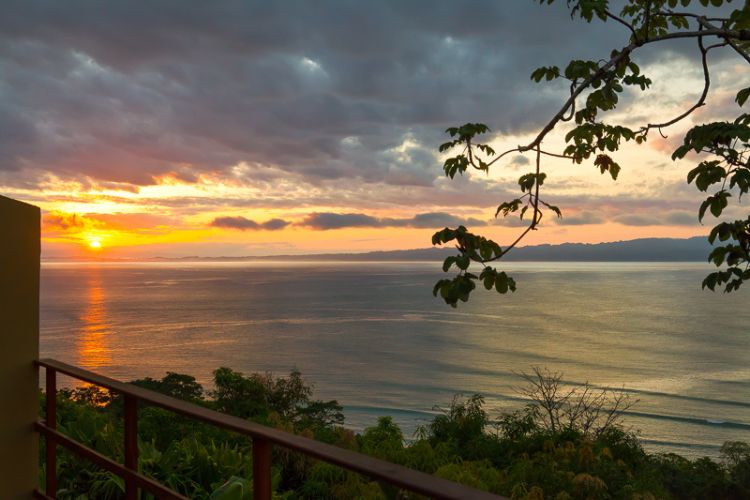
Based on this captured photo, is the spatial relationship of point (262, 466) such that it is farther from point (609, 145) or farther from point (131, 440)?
point (609, 145)

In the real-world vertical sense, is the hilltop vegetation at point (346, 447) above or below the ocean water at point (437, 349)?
above

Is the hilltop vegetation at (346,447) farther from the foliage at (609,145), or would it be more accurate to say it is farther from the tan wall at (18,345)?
the foliage at (609,145)

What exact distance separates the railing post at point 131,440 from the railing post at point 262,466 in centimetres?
72

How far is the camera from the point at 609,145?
11.8ft

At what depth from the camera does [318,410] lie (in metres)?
24.0

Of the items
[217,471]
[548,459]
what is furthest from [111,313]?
[217,471]

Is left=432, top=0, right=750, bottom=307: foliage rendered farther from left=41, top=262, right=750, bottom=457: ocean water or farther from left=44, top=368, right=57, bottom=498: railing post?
left=41, top=262, right=750, bottom=457: ocean water

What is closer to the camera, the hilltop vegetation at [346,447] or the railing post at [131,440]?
the railing post at [131,440]

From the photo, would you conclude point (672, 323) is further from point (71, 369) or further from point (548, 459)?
point (71, 369)

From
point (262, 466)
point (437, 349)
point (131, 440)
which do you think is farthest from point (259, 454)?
point (437, 349)

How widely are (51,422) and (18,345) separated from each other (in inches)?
14.9

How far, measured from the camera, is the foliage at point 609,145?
8.52 ft

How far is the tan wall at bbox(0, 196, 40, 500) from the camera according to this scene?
9.24 ft

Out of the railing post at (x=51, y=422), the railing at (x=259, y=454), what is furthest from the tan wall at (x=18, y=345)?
the railing at (x=259, y=454)
